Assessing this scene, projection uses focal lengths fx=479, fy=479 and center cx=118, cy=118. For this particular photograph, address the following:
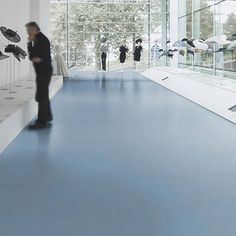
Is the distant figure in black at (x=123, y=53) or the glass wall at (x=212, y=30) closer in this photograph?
the glass wall at (x=212, y=30)

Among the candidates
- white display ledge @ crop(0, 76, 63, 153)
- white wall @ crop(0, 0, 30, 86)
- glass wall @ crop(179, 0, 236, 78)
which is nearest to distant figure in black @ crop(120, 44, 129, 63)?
glass wall @ crop(179, 0, 236, 78)

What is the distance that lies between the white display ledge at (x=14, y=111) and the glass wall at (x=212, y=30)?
660cm

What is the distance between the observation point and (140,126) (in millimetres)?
7641

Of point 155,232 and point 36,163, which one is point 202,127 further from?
point 155,232

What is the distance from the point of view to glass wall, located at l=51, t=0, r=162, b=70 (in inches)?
1046

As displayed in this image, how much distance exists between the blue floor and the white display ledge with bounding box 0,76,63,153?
0.48 ft

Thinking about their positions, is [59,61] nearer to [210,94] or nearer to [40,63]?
[210,94]

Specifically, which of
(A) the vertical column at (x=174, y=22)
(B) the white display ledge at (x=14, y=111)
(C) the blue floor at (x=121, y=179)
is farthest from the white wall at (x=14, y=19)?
(A) the vertical column at (x=174, y=22)

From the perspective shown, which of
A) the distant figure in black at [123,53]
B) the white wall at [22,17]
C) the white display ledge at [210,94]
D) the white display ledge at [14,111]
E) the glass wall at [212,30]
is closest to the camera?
the white display ledge at [14,111]

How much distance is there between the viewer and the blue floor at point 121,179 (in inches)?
133

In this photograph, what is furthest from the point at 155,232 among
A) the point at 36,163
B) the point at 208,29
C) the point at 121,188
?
the point at 208,29

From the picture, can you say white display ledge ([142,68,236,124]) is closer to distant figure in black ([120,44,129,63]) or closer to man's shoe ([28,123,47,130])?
man's shoe ([28,123,47,130])

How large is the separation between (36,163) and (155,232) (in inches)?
88.0

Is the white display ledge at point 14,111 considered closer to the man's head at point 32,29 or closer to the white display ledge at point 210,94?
the man's head at point 32,29
